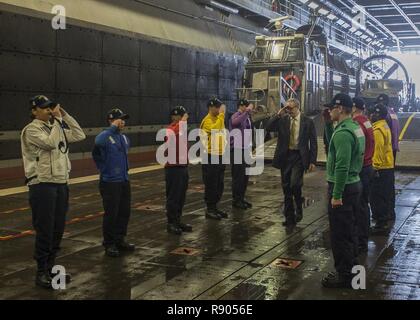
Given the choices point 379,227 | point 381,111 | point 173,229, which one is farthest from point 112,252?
point 381,111

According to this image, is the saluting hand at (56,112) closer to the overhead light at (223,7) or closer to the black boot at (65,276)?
the black boot at (65,276)

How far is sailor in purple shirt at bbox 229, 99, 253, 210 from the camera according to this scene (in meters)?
8.85

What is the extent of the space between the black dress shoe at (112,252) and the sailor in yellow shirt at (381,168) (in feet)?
12.3

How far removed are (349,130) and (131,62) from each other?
11920 mm

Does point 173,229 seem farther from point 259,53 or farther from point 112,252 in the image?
point 259,53

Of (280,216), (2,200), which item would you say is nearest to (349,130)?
(280,216)

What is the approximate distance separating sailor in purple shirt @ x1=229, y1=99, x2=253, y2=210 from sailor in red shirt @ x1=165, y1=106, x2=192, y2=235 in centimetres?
155

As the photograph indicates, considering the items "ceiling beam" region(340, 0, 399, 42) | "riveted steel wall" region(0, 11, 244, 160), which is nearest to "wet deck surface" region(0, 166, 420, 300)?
"riveted steel wall" region(0, 11, 244, 160)

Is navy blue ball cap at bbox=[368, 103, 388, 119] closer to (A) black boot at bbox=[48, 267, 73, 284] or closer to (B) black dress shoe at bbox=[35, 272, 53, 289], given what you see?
(A) black boot at bbox=[48, 267, 73, 284]

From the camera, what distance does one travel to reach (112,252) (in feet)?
20.4

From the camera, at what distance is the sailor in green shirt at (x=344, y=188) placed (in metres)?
5.01

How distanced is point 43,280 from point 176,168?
2815 mm

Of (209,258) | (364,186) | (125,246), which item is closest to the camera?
(209,258)

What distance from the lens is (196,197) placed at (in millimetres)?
10586
